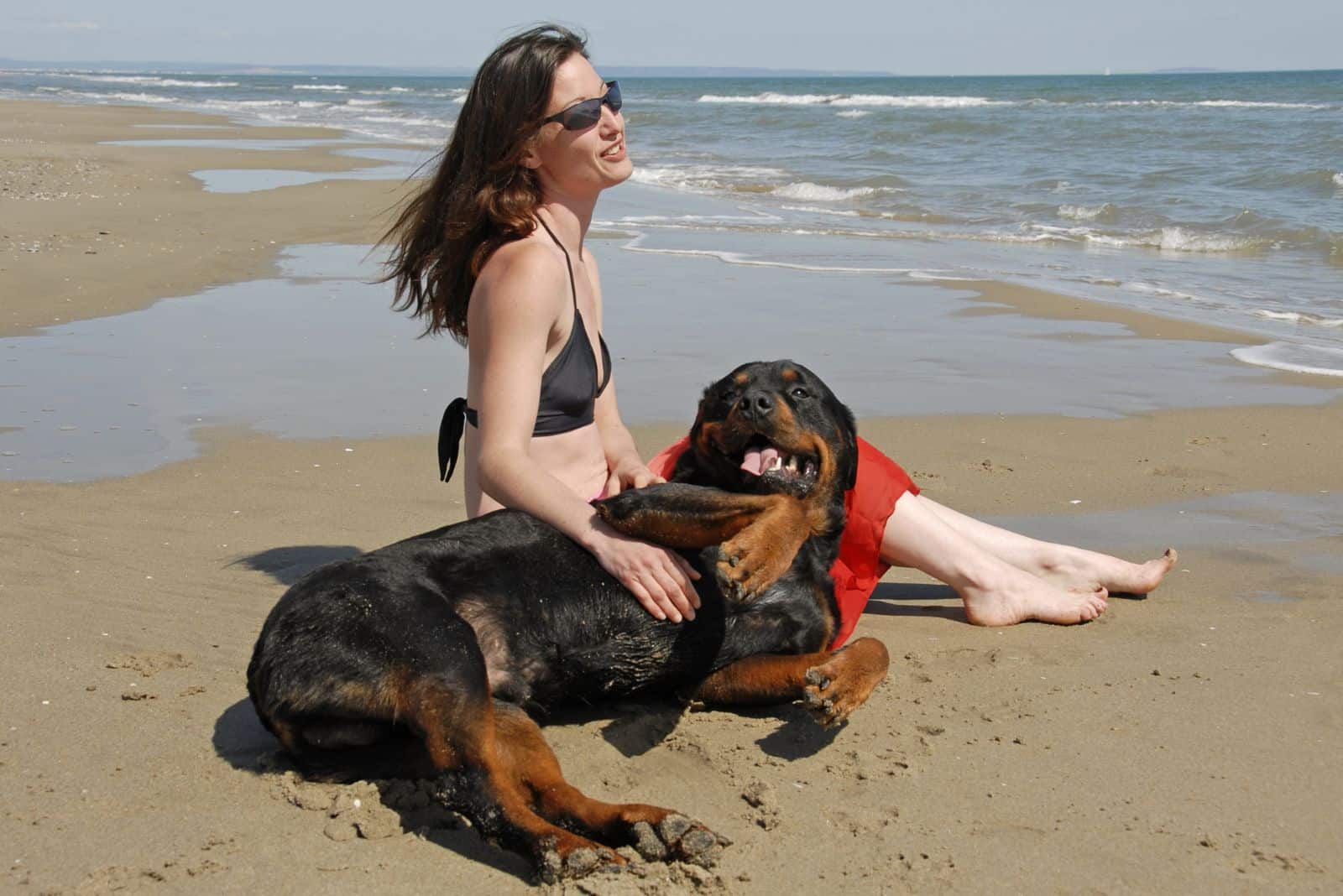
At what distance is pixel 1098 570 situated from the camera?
14.5 feet

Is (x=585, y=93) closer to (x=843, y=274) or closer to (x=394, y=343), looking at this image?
(x=394, y=343)

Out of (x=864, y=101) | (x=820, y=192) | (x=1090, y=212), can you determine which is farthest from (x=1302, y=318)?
(x=864, y=101)

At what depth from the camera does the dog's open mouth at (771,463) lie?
3.60 m

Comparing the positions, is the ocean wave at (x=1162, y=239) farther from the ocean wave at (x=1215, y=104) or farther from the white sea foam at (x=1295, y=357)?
the ocean wave at (x=1215, y=104)

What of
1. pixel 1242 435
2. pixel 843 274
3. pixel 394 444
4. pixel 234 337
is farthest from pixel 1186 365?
pixel 234 337

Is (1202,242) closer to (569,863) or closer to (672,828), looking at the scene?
(672,828)

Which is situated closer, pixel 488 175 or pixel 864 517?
pixel 488 175

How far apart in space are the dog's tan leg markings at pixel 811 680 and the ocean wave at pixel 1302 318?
23.9ft

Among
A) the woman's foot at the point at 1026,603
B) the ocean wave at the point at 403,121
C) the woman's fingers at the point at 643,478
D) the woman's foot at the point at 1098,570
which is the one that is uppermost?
the ocean wave at the point at 403,121

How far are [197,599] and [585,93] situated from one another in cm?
204

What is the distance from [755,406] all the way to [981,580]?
1.24 metres

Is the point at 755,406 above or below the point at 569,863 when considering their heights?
above

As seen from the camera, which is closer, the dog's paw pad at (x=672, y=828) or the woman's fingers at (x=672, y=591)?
the dog's paw pad at (x=672, y=828)

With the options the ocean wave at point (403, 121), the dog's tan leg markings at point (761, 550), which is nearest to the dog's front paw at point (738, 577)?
the dog's tan leg markings at point (761, 550)
